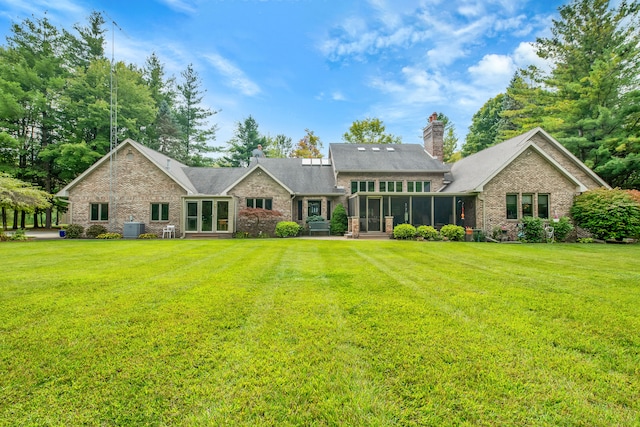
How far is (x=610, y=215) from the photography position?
15297 mm

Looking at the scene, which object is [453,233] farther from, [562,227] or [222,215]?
[222,215]

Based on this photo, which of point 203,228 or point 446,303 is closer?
point 446,303

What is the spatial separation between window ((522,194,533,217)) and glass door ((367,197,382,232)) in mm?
8426

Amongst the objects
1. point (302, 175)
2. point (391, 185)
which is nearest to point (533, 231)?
point (391, 185)

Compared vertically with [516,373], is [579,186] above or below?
above

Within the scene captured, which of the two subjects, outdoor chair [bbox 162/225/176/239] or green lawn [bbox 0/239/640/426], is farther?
outdoor chair [bbox 162/225/176/239]

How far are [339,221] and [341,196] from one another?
2545mm

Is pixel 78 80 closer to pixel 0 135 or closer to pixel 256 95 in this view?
pixel 0 135

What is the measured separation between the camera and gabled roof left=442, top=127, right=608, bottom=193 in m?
17.1

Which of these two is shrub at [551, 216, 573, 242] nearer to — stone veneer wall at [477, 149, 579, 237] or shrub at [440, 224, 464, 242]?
stone veneer wall at [477, 149, 579, 237]

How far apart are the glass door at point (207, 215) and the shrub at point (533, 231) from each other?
61.7 ft

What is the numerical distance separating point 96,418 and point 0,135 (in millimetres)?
32228

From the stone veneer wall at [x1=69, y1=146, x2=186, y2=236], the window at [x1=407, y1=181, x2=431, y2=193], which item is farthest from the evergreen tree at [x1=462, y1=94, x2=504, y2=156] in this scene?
the stone veneer wall at [x1=69, y1=146, x2=186, y2=236]

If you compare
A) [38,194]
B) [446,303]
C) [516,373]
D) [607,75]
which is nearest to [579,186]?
[607,75]
